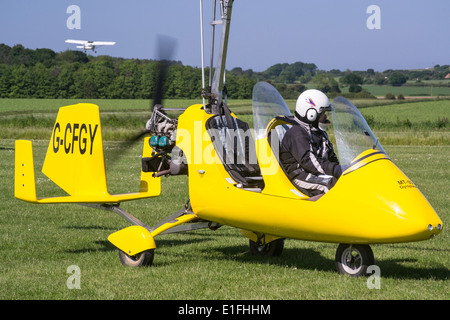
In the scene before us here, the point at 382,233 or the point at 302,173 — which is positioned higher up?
the point at 302,173

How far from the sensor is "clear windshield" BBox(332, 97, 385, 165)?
20.0 feet

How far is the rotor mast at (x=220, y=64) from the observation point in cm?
691

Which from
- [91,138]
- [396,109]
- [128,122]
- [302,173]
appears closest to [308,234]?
[302,173]

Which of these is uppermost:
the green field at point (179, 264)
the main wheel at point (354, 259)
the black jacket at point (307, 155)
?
the black jacket at point (307, 155)

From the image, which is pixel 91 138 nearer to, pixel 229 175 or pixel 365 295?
pixel 229 175

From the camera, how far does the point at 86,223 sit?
1027 cm

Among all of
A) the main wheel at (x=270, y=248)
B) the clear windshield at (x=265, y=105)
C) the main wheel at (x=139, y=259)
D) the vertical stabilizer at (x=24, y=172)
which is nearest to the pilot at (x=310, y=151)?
the clear windshield at (x=265, y=105)

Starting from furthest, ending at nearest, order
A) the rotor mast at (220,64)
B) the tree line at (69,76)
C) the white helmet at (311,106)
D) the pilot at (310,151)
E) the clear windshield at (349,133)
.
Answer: the tree line at (69,76) < the rotor mast at (220,64) < the white helmet at (311,106) < the pilot at (310,151) < the clear windshield at (349,133)

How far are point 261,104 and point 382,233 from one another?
2.20 metres

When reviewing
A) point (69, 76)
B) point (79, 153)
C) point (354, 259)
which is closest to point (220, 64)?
point (79, 153)

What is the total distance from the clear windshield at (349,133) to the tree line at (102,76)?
1192 inches

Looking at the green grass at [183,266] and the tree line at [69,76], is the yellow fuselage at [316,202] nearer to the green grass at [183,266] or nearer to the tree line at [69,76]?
the green grass at [183,266]

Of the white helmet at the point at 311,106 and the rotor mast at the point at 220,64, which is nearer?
the white helmet at the point at 311,106

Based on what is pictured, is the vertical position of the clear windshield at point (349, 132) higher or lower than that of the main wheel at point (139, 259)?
→ higher
